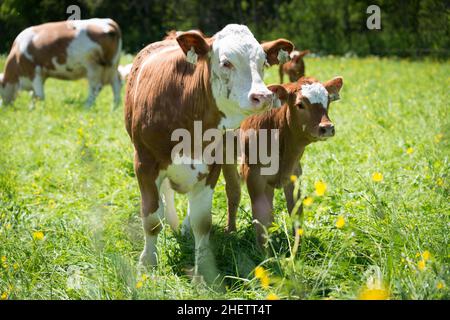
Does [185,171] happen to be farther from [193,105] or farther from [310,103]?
[310,103]

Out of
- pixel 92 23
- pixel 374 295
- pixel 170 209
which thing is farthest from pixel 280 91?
pixel 92 23

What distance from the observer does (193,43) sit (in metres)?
3.56

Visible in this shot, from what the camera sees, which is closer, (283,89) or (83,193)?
(283,89)

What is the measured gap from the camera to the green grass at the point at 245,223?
10.6 ft

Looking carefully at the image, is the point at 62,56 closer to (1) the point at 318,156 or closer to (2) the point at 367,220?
(1) the point at 318,156

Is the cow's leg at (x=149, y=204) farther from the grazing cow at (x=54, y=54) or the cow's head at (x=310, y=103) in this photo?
the grazing cow at (x=54, y=54)

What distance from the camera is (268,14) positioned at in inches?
822

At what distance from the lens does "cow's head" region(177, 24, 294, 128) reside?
329cm

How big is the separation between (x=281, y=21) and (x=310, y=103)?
706 inches

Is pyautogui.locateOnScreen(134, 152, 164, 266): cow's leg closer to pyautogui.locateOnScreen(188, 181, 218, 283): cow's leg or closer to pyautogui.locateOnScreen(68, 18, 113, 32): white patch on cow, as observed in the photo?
pyautogui.locateOnScreen(188, 181, 218, 283): cow's leg

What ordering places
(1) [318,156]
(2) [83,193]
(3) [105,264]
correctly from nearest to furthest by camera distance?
(3) [105,264] → (2) [83,193] → (1) [318,156]

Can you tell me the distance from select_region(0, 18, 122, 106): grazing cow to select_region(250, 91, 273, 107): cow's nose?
356 inches

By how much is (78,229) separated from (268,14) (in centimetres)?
1761
